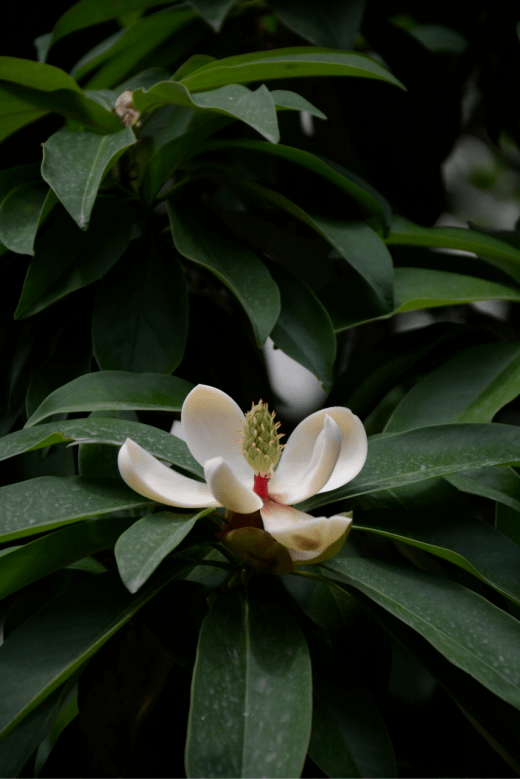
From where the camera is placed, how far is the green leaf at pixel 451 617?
17.6 inches

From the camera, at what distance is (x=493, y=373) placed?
81 centimetres

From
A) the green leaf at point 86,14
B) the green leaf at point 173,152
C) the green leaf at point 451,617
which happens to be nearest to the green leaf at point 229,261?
the green leaf at point 173,152

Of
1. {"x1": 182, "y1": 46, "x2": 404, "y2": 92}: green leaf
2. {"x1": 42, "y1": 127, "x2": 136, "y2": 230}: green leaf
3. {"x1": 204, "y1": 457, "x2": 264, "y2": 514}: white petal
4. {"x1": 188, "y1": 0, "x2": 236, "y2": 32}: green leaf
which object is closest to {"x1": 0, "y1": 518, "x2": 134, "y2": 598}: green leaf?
{"x1": 204, "y1": 457, "x2": 264, "y2": 514}: white petal

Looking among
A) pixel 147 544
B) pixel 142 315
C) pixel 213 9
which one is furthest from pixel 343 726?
pixel 213 9

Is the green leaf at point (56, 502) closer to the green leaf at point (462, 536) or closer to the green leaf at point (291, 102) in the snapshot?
the green leaf at point (462, 536)

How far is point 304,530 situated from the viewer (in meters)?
0.46

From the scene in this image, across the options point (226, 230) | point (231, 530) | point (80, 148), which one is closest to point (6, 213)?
point (80, 148)

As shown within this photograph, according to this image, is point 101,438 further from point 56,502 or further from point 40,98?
point 40,98

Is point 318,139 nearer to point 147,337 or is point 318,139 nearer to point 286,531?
point 147,337

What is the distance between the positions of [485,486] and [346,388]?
275 mm

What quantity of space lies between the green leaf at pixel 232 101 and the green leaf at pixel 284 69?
0.03 meters

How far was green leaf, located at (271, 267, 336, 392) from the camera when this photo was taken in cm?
74

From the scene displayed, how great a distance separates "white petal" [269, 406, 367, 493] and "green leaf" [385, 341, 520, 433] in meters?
0.22

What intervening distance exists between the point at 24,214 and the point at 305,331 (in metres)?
0.32
